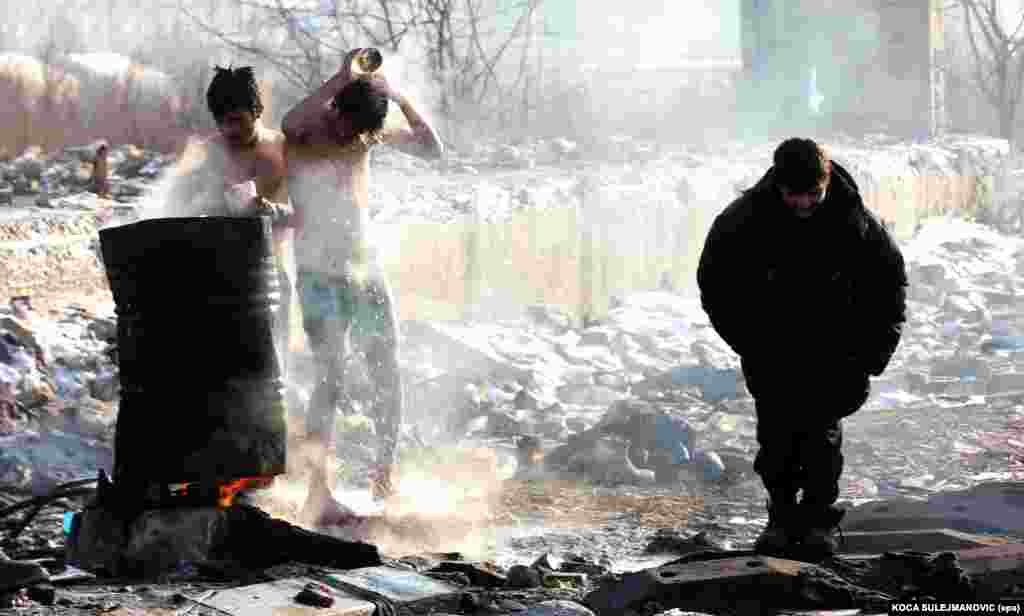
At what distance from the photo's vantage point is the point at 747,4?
22.0 meters

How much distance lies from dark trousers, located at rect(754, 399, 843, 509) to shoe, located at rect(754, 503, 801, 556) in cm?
3

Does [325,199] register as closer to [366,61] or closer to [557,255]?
[366,61]

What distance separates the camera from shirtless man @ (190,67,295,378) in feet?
20.3

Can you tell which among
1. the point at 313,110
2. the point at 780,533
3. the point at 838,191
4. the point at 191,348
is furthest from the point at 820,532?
the point at 313,110

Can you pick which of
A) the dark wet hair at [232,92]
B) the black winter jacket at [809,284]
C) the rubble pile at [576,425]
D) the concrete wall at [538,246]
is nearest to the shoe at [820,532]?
the rubble pile at [576,425]

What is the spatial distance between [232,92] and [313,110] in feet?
1.13

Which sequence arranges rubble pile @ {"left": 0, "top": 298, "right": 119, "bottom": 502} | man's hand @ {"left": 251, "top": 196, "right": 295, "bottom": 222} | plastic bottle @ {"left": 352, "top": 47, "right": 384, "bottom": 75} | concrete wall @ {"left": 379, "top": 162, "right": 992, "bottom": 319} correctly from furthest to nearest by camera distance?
1. concrete wall @ {"left": 379, "top": 162, "right": 992, "bottom": 319}
2. rubble pile @ {"left": 0, "top": 298, "right": 119, "bottom": 502}
3. plastic bottle @ {"left": 352, "top": 47, "right": 384, "bottom": 75}
4. man's hand @ {"left": 251, "top": 196, "right": 295, "bottom": 222}

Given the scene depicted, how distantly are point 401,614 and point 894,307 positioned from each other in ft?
6.59

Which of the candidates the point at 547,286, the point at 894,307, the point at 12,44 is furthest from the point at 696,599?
the point at 12,44

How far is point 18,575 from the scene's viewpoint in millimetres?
4570

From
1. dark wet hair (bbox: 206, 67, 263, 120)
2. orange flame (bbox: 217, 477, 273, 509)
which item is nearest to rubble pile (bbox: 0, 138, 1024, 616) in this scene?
orange flame (bbox: 217, 477, 273, 509)

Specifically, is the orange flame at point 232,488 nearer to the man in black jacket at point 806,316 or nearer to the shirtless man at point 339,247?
the shirtless man at point 339,247

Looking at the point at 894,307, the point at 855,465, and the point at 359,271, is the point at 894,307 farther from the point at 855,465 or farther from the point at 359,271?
the point at 855,465

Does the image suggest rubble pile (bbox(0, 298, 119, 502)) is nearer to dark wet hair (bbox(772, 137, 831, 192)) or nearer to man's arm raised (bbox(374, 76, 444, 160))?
man's arm raised (bbox(374, 76, 444, 160))
